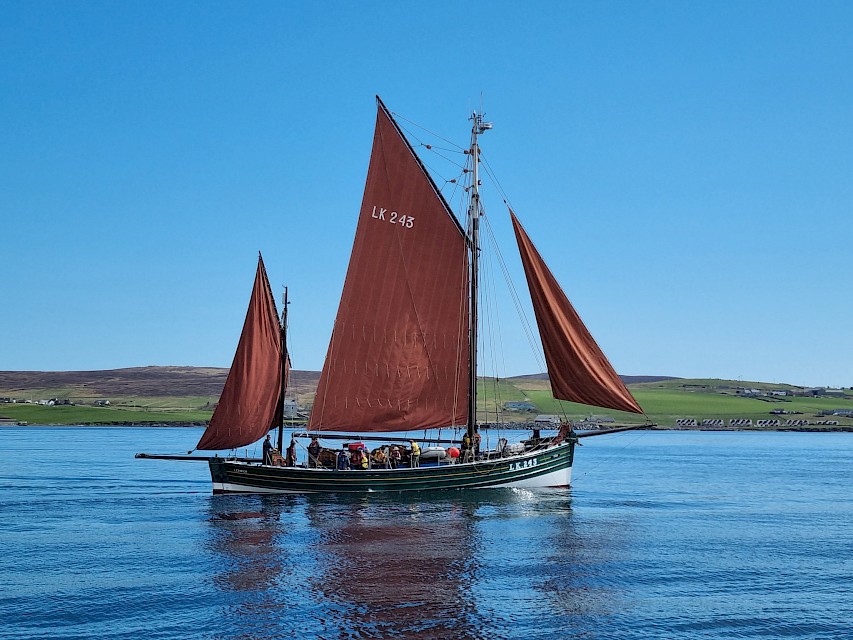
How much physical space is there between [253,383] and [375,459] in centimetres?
856

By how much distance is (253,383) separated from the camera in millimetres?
52500

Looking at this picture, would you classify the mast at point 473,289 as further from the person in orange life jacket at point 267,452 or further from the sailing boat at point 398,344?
the person in orange life jacket at point 267,452

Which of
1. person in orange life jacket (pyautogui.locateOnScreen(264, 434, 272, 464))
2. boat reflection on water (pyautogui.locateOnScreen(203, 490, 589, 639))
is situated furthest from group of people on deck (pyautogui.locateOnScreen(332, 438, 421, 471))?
person in orange life jacket (pyautogui.locateOnScreen(264, 434, 272, 464))

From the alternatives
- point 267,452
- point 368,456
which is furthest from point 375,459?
point 267,452

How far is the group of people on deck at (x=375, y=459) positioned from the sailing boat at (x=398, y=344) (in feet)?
1.60

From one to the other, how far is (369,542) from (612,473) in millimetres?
50275

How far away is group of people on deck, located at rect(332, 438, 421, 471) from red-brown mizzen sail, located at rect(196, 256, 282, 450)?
4.06m

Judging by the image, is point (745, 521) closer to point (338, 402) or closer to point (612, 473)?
point (338, 402)

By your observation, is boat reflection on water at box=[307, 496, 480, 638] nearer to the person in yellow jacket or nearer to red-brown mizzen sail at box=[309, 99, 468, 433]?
the person in yellow jacket

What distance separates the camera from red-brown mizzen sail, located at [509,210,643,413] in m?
48.4

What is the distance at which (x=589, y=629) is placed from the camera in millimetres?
24094

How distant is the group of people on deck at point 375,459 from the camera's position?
50.3 metres

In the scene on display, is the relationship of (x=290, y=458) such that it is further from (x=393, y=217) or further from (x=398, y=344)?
(x=393, y=217)

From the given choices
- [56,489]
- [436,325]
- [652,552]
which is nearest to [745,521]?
[652,552]
